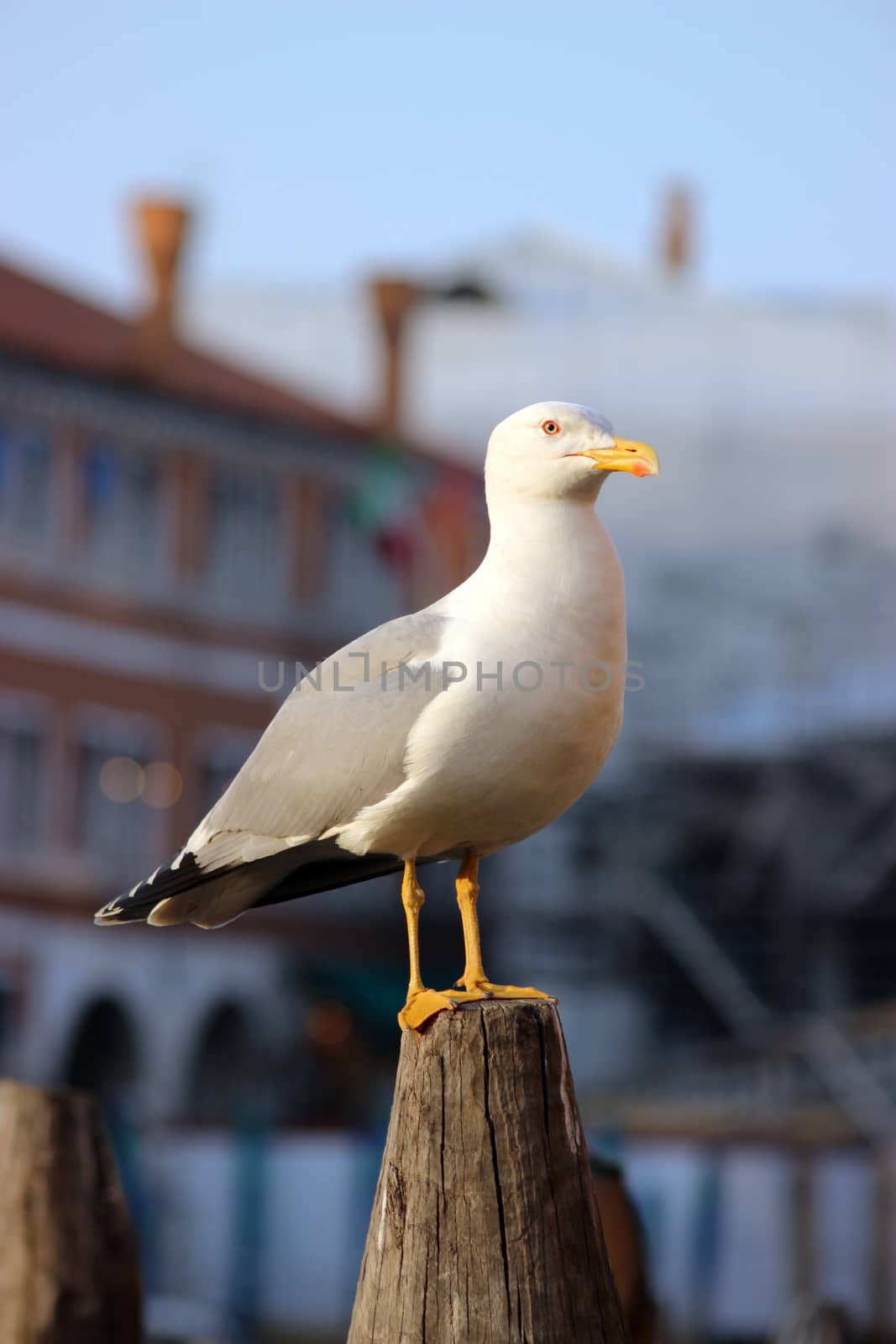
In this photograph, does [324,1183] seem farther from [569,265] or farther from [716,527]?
[569,265]

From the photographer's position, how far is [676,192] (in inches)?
722

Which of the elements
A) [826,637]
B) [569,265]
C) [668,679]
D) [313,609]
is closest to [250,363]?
[313,609]

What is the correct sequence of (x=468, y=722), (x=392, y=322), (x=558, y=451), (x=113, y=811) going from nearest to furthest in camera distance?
(x=468, y=722), (x=558, y=451), (x=113, y=811), (x=392, y=322)

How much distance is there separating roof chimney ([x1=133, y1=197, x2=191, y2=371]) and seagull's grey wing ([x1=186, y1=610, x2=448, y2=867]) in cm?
1284

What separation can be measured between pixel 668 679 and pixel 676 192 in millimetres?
5486

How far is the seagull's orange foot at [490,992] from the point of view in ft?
8.79

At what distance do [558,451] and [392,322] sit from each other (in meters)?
13.8

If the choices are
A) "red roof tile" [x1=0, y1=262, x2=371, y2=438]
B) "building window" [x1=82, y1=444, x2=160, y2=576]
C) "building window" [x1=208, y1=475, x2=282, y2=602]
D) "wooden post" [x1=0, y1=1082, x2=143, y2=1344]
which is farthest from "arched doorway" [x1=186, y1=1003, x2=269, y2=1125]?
"wooden post" [x1=0, y1=1082, x2=143, y2=1344]

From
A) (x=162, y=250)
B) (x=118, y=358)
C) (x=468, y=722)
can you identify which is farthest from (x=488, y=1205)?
(x=162, y=250)

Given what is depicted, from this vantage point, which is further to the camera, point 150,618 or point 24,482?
point 150,618

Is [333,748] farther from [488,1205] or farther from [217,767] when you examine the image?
[217,767]

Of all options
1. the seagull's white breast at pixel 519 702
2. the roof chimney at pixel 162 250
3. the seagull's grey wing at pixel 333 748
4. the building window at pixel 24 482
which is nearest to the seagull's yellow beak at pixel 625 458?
the seagull's white breast at pixel 519 702

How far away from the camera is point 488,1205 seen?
2.37 meters

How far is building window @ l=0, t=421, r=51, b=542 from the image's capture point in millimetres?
13836
